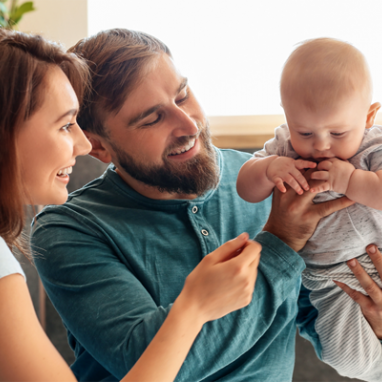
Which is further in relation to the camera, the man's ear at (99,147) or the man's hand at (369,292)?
the man's ear at (99,147)

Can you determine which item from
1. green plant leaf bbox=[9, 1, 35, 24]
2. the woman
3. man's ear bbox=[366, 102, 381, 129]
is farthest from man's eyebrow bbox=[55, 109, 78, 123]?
green plant leaf bbox=[9, 1, 35, 24]

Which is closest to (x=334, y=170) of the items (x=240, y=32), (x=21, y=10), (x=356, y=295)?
(x=356, y=295)

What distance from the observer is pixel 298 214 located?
0.96 metres

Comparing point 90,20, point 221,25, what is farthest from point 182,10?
point 90,20

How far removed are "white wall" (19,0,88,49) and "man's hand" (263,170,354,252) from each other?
1.53 metres

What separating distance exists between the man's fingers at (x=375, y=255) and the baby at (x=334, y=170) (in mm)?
13

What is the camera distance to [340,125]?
85 centimetres

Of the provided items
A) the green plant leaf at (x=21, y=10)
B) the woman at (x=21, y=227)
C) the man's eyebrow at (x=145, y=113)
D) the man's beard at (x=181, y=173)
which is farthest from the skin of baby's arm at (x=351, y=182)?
the green plant leaf at (x=21, y=10)

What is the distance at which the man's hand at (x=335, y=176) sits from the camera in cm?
87

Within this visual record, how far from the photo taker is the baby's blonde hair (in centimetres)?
82

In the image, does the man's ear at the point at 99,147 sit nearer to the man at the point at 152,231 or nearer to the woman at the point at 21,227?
the man at the point at 152,231

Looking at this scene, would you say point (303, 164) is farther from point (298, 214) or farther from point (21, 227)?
point (21, 227)

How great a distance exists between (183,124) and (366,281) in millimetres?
630

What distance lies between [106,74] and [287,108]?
0.55 meters
